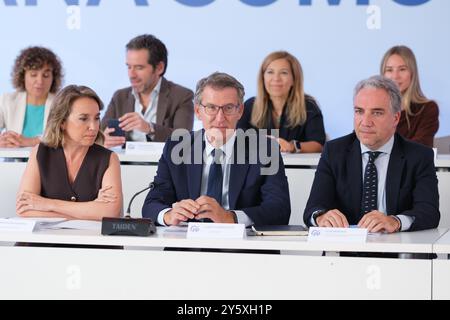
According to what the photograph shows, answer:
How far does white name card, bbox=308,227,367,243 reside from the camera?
124 inches

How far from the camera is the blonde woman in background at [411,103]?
237 inches

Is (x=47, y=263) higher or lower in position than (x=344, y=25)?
lower

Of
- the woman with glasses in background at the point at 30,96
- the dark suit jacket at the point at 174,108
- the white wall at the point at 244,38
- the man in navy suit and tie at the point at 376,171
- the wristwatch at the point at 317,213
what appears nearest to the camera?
the wristwatch at the point at 317,213

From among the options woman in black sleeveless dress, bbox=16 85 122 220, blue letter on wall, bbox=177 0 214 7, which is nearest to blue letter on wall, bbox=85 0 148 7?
blue letter on wall, bbox=177 0 214 7

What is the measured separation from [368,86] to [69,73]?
4264 mm

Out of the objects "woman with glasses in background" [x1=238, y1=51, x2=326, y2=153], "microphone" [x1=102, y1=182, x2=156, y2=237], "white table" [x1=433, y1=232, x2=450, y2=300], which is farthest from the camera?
"woman with glasses in background" [x1=238, y1=51, x2=326, y2=153]

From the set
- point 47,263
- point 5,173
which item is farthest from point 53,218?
point 5,173

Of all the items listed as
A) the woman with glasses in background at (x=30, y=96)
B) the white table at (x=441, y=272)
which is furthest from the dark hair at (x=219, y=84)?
the woman with glasses in background at (x=30, y=96)

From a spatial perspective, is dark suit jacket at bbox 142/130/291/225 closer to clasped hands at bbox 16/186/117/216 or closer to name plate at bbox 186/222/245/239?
clasped hands at bbox 16/186/117/216

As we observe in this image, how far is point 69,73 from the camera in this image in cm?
764

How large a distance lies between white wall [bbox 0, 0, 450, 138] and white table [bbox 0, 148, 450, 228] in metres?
2.07

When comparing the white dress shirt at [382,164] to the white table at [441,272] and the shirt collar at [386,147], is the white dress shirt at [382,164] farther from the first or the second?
the white table at [441,272]
